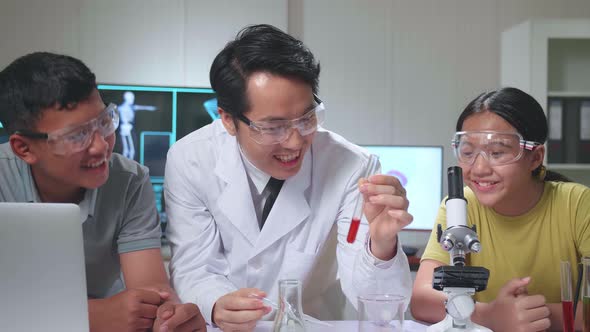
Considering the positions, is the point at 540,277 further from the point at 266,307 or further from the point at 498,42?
the point at 498,42

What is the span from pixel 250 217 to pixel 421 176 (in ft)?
7.07

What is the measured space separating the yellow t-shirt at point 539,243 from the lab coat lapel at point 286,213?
436 millimetres

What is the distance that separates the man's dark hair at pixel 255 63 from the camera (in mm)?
1741

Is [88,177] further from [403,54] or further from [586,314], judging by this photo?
[403,54]

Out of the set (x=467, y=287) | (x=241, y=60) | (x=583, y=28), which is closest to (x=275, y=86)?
(x=241, y=60)

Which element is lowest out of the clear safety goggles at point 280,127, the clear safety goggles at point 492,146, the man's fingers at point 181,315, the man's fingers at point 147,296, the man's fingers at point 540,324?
the man's fingers at point 540,324

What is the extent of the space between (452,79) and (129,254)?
3248 mm

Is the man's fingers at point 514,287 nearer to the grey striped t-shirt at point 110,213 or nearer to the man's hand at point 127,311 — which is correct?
the man's hand at point 127,311

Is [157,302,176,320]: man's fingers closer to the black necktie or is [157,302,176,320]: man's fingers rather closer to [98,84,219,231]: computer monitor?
the black necktie

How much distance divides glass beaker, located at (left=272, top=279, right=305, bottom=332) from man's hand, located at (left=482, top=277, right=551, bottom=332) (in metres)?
0.56

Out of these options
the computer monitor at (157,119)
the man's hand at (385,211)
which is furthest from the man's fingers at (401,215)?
the computer monitor at (157,119)

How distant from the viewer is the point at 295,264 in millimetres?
1924

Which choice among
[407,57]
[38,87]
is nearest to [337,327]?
[38,87]

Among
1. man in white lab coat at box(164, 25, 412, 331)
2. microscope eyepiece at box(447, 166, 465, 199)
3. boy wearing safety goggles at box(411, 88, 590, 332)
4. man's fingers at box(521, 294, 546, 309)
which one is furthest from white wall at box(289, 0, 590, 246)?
microscope eyepiece at box(447, 166, 465, 199)
